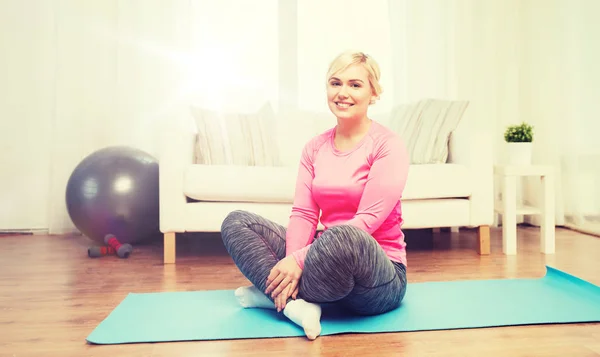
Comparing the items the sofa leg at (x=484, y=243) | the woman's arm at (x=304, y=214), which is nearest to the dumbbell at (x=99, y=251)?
the woman's arm at (x=304, y=214)

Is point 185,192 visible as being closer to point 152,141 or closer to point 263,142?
point 263,142

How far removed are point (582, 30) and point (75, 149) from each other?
3.39 meters

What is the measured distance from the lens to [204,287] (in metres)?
2.08

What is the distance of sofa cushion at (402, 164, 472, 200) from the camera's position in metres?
2.68

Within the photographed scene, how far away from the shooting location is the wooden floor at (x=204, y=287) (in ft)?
4.53

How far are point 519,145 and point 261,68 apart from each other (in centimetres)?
179

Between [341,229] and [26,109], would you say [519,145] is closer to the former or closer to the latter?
[341,229]

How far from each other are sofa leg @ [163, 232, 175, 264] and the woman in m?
0.97

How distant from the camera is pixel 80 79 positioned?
142 inches

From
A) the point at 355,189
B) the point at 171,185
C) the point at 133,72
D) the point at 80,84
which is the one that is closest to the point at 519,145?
the point at 355,189

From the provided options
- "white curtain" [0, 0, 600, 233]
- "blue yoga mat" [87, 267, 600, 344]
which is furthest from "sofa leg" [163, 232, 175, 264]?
"white curtain" [0, 0, 600, 233]

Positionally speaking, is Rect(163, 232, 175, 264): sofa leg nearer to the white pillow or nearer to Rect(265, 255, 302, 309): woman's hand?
the white pillow

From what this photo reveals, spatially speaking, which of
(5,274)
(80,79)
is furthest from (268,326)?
(80,79)

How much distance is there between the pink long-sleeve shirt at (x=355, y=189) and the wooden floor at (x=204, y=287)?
0.28 metres
